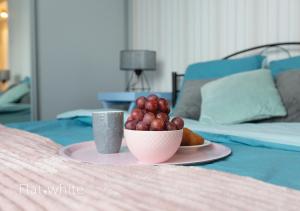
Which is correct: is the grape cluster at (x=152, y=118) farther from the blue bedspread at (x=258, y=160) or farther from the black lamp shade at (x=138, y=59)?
the black lamp shade at (x=138, y=59)

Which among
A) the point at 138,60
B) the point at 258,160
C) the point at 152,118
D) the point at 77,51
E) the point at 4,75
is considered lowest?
the point at 258,160

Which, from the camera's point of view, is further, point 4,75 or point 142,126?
point 4,75

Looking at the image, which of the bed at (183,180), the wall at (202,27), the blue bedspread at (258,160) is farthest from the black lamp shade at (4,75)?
the bed at (183,180)

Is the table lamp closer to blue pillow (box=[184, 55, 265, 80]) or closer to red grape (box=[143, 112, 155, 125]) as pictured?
blue pillow (box=[184, 55, 265, 80])

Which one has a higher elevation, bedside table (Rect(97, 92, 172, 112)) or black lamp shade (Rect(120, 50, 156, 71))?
black lamp shade (Rect(120, 50, 156, 71))

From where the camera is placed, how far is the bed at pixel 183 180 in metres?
0.49

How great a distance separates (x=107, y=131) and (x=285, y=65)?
4.21 feet

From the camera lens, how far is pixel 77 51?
333 cm

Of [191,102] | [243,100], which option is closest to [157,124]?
[243,100]

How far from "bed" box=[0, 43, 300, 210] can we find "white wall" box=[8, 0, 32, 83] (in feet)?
7.43

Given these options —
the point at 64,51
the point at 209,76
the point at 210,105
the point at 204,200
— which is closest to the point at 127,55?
the point at 64,51

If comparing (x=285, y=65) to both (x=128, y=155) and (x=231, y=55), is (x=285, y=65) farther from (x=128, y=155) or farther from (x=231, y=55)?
(x=128, y=155)

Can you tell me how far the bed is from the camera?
492 mm

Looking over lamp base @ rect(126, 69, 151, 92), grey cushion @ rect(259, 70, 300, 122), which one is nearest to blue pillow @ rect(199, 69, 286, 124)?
grey cushion @ rect(259, 70, 300, 122)
